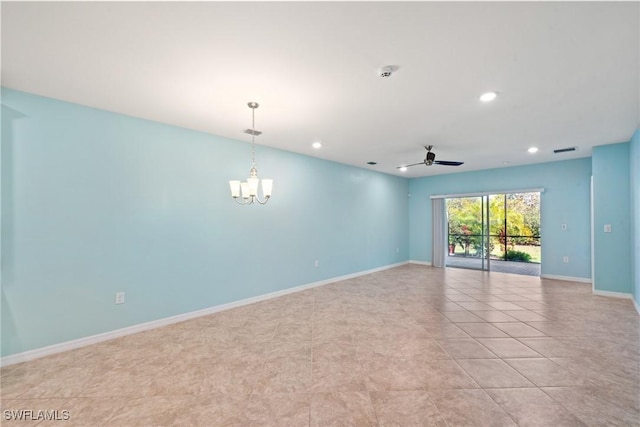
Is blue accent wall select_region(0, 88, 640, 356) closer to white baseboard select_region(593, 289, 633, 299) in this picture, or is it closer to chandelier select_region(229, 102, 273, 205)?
white baseboard select_region(593, 289, 633, 299)

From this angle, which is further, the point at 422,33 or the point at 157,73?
the point at 157,73

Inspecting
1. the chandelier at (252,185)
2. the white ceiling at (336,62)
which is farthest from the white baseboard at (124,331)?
the white ceiling at (336,62)

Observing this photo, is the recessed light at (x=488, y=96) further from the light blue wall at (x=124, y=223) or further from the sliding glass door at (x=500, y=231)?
the sliding glass door at (x=500, y=231)

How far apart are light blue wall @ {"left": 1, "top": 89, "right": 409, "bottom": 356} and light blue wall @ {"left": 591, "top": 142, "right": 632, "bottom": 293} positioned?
5.31 m

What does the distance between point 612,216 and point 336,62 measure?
573cm

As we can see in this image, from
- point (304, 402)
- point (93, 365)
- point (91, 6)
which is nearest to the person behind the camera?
→ point (91, 6)

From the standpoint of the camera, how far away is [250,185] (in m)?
3.05

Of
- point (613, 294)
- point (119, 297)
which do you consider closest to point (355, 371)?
point (119, 297)

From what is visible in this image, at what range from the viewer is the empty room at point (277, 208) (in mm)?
1831

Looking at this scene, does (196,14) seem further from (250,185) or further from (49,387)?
(49,387)

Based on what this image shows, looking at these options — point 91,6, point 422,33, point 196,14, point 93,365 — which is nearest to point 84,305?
point 93,365

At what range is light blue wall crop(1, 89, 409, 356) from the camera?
8.63ft

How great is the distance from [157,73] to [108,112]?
132cm

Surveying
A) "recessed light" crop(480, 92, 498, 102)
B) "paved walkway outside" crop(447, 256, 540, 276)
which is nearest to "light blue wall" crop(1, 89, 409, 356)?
"recessed light" crop(480, 92, 498, 102)
